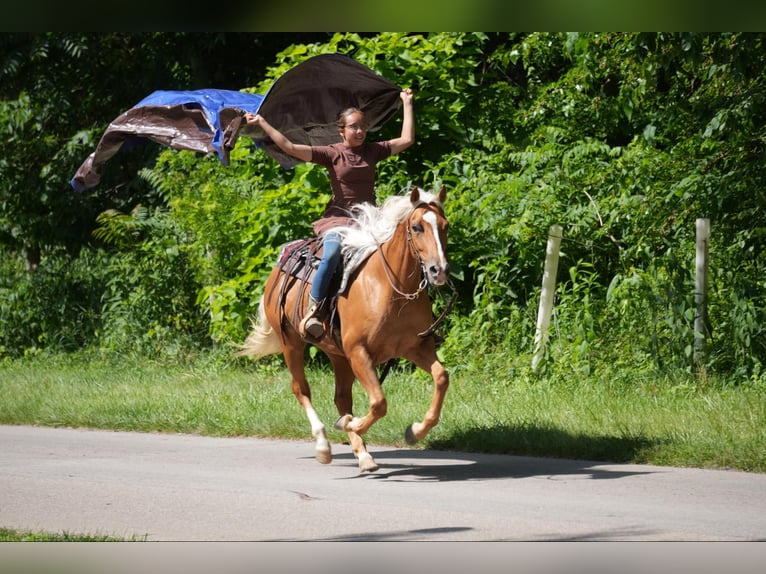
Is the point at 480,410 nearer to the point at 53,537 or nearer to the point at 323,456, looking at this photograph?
the point at 323,456

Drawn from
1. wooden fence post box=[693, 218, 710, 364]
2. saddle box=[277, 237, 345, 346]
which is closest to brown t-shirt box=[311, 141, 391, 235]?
saddle box=[277, 237, 345, 346]

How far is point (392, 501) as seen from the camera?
716 cm

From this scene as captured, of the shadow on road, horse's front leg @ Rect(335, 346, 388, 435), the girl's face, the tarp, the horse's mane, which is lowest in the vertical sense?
the shadow on road

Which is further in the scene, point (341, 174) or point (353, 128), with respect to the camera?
point (341, 174)

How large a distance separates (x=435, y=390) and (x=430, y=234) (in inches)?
53.5

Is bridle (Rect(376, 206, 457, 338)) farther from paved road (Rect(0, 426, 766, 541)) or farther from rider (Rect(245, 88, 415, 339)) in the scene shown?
paved road (Rect(0, 426, 766, 541))

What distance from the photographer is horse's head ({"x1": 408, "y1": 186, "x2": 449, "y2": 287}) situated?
7.62m

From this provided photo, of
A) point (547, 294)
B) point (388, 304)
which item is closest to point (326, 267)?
point (388, 304)

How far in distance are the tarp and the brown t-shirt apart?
73cm

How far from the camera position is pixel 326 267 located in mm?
8766
